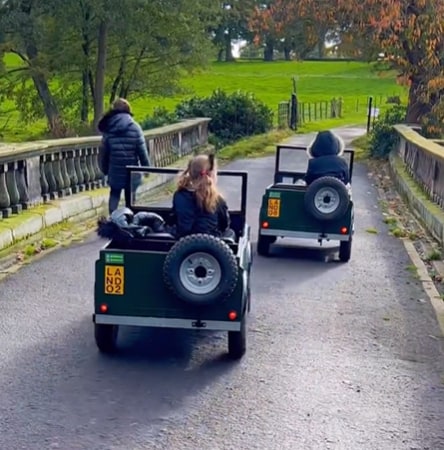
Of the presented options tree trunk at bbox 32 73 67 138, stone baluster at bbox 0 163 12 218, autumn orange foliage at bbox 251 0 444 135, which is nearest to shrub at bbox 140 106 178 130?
tree trunk at bbox 32 73 67 138

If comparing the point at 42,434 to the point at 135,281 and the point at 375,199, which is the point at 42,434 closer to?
the point at 135,281

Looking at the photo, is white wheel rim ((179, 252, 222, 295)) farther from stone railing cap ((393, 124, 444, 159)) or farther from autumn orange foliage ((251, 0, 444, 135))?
autumn orange foliage ((251, 0, 444, 135))

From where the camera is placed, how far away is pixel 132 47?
33562 mm

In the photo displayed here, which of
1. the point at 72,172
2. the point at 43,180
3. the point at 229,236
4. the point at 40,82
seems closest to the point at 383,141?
the point at 40,82

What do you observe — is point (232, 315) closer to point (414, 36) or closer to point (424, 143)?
point (424, 143)

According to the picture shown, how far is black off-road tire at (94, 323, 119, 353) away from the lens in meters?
7.01

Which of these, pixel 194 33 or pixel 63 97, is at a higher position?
pixel 194 33

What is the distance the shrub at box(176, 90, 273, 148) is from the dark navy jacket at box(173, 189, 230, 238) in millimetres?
24231

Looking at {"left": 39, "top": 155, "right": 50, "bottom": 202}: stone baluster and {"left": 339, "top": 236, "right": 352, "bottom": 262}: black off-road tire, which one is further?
{"left": 39, "top": 155, "right": 50, "bottom": 202}: stone baluster

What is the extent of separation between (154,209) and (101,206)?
235 inches

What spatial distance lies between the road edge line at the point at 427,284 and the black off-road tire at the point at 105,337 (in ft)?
9.29

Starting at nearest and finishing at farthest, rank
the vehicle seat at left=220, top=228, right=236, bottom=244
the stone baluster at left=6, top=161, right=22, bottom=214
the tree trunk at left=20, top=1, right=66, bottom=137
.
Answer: the vehicle seat at left=220, top=228, right=236, bottom=244
the stone baluster at left=6, top=161, right=22, bottom=214
the tree trunk at left=20, top=1, right=66, bottom=137

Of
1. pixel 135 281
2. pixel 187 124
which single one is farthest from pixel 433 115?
pixel 135 281

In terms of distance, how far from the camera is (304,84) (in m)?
86.9
